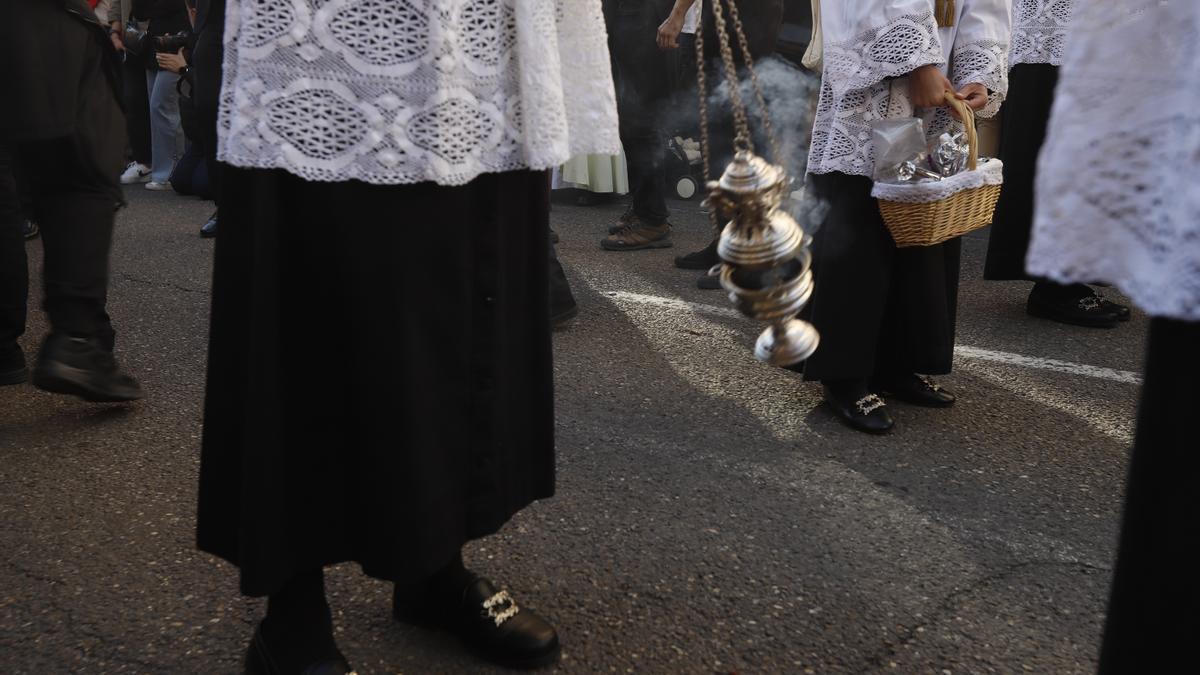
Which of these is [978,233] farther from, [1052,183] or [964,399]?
[1052,183]

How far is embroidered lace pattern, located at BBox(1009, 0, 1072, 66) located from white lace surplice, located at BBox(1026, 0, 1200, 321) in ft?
11.0

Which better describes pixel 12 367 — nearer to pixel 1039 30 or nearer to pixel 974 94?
pixel 974 94

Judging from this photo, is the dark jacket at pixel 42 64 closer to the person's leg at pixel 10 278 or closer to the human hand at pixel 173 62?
the person's leg at pixel 10 278

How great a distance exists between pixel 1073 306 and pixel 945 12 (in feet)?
6.10

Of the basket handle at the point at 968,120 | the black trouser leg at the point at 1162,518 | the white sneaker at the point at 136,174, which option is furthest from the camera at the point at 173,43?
the black trouser leg at the point at 1162,518

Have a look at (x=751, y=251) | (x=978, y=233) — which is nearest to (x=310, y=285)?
(x=751, y=251)

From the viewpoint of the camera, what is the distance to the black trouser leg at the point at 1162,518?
2.91ft

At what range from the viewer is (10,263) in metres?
3.29

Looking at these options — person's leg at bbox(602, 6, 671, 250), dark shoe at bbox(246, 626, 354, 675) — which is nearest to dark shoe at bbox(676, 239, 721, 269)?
person's leg at bbox(602, 6, 671, 250)

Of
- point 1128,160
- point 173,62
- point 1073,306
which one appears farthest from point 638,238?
point 1128,160

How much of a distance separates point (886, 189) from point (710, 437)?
2.80 feet

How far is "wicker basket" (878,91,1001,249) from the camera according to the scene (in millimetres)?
2711

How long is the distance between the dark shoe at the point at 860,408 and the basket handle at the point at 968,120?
2.41 feet

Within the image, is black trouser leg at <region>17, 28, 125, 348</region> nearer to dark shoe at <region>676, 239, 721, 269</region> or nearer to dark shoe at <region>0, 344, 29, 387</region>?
dark shoe at <region>0, 344, 29, 387</region>
